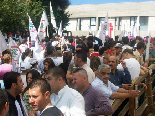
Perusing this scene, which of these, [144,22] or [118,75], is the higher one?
[144,22]

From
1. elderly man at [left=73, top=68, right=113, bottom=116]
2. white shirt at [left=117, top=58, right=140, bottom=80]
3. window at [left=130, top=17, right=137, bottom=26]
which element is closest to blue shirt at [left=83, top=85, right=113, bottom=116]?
elderly man at [left=73, top=68, right=113, bottom=116]

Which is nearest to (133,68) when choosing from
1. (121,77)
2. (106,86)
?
(121,77)

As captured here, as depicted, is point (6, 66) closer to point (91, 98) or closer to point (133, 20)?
point (91, 98)

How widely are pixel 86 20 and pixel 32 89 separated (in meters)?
38.0

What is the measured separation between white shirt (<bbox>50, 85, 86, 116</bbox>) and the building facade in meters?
29.2

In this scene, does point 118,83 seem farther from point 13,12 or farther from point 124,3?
point 124,3

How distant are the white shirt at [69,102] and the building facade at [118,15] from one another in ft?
95.7

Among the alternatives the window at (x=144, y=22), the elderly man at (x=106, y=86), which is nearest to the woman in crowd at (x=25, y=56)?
the elderly man at (x=106, y=86)

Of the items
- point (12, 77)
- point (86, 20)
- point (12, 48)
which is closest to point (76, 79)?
point (12, 77)

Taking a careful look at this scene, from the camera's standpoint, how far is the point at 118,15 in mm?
37375

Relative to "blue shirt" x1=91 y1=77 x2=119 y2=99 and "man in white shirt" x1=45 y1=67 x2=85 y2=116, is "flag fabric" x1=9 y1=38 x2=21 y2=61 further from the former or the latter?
"man in white shirt" x1=45 y1=67 x2=85 y2=116

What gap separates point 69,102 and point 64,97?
9 centimetres

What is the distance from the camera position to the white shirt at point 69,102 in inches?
129

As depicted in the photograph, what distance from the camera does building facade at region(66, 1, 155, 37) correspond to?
35406 millimetres
